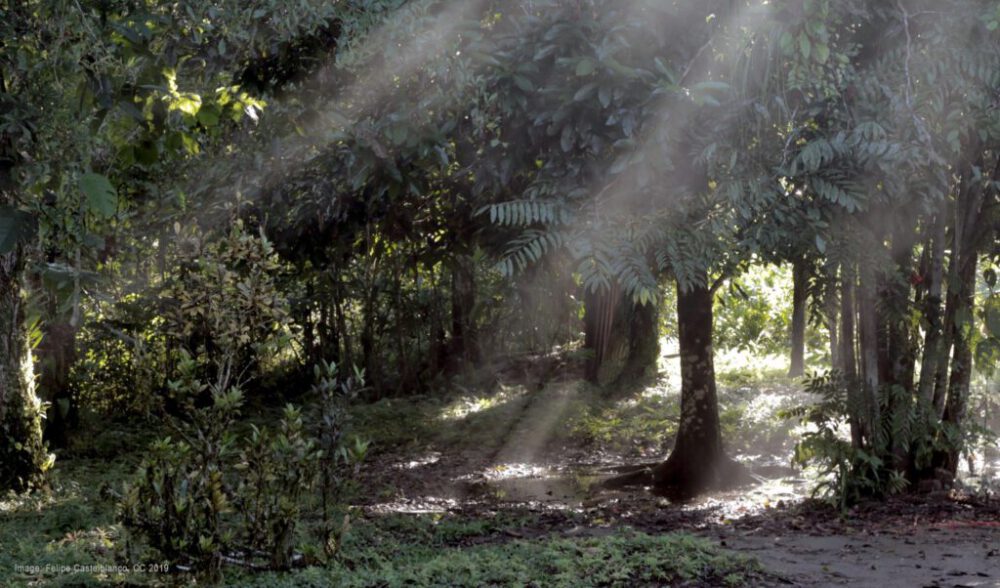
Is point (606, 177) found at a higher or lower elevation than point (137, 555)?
higher

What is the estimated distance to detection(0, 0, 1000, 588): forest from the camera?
17.2ft

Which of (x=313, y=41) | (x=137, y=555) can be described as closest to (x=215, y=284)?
(x=137, y=555)

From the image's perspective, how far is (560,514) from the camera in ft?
28.7

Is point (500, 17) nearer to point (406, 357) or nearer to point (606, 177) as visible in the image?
point (606, 177)

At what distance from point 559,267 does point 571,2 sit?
17.5 feet

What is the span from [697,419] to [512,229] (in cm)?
302

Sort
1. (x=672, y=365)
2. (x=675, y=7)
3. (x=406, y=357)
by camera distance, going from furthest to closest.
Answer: (x=672, y=365), (x=406, y=357), (x=675, y=7)

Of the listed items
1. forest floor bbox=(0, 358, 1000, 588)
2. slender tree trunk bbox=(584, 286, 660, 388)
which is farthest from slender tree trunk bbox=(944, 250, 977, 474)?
slender tree trunk bbox=(584, 286, 660, 388)

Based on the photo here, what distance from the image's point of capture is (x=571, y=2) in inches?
288

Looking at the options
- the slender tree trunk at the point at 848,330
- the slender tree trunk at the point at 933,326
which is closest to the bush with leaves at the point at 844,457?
the slender tree trunk at the point at 848,330

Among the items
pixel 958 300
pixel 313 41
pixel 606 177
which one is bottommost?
pixel 958 300

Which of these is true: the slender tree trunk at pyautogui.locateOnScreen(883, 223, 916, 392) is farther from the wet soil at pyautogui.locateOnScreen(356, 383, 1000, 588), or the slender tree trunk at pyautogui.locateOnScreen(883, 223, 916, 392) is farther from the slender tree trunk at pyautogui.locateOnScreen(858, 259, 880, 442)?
the wet soil at pyautogui.locateOnScreen(356, 383, 1000, 588)

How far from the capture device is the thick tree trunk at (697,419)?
10.2 metres

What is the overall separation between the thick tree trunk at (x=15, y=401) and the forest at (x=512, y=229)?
0.03 metres
